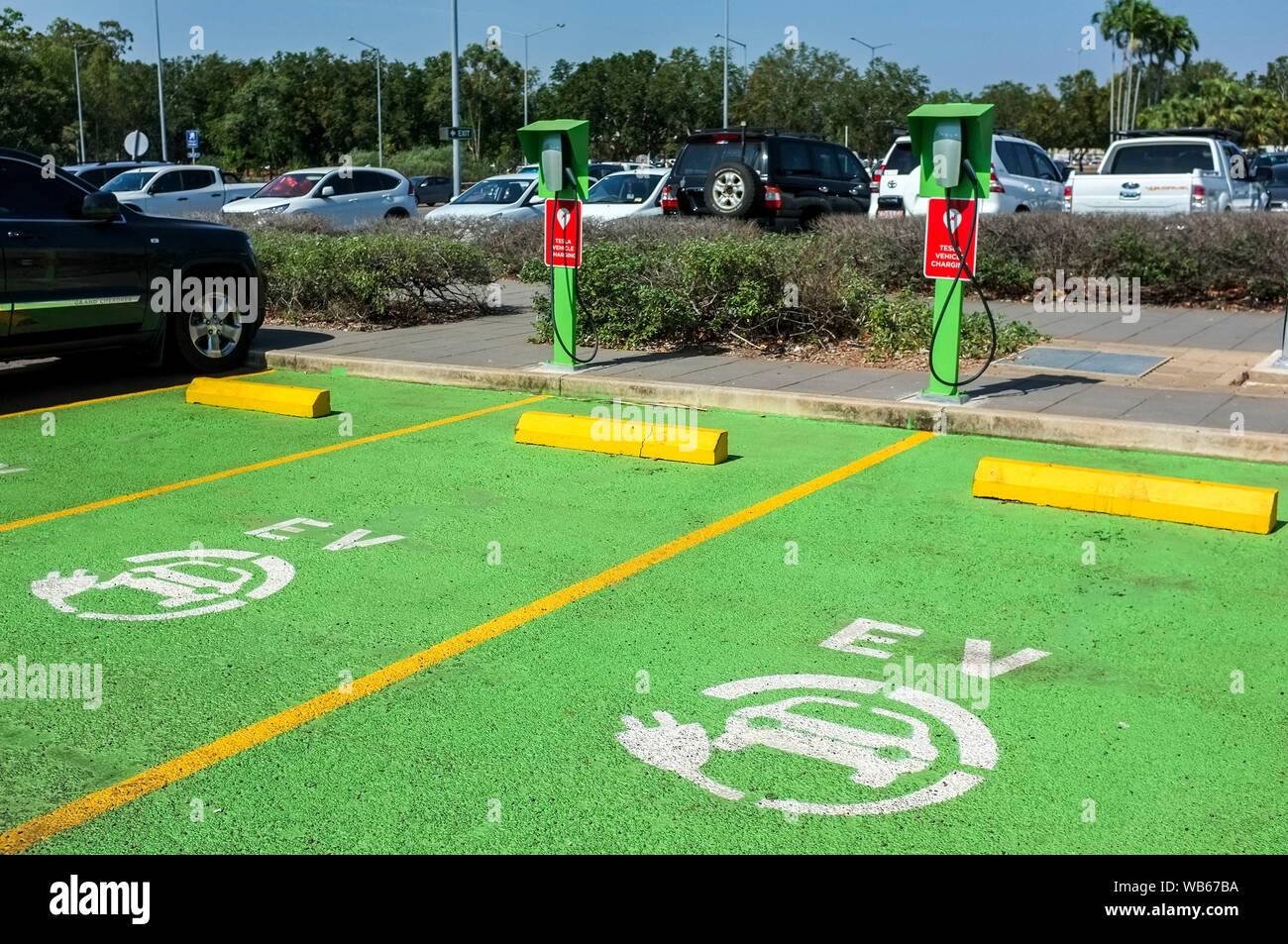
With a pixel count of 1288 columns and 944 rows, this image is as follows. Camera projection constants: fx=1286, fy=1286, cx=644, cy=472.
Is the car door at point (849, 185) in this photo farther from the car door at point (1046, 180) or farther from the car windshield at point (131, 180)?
the car windshield at point (131, 180)

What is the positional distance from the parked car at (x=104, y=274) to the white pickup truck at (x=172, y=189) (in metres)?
15.4

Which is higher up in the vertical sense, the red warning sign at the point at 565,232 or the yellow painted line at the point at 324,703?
the red warning sign at the point at 565,232

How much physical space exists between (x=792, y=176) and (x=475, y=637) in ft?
48.4

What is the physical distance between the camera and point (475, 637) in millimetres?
4879

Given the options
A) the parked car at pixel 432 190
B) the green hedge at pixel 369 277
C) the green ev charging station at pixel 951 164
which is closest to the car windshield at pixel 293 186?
the green hedge at pixel 369 277

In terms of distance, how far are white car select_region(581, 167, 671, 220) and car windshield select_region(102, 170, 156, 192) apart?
10696mm

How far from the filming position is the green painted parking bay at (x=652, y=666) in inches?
140

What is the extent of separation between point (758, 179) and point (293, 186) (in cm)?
1154

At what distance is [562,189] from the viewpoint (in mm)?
9938

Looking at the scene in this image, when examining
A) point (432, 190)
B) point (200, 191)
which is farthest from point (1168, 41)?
point (200, 191)

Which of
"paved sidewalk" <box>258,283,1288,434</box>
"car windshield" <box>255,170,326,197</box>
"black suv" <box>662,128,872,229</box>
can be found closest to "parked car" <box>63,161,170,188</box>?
"car windshield" <box>255,170,326,197</box>
